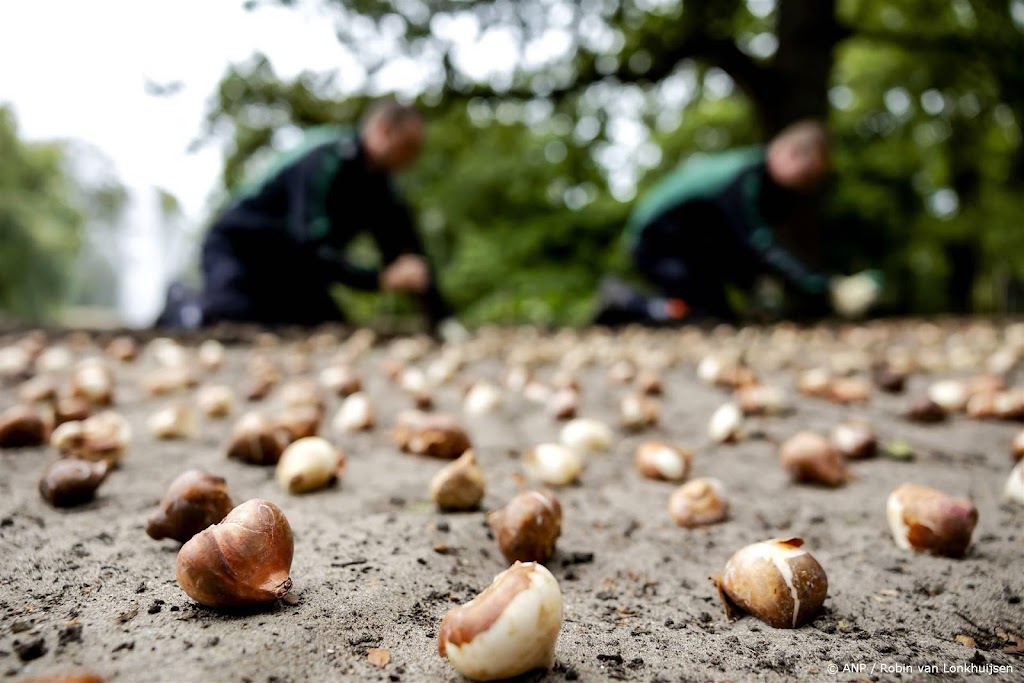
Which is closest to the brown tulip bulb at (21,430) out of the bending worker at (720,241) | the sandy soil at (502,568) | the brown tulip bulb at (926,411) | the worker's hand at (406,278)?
the sandy soil at (502,568)

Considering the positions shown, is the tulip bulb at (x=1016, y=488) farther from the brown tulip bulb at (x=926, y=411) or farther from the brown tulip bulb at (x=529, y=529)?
the brown tulip bulb at (x=529, y=529)

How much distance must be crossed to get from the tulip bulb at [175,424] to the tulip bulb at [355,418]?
300 mm

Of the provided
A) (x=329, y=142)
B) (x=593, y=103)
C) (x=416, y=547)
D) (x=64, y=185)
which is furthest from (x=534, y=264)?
(x=64, y=185)

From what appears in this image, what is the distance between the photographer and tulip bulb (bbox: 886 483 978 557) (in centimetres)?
87

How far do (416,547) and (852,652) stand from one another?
0.52 m

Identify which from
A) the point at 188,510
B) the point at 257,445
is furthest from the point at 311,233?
the point at 188,510

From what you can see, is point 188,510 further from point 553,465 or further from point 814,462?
point 814,462

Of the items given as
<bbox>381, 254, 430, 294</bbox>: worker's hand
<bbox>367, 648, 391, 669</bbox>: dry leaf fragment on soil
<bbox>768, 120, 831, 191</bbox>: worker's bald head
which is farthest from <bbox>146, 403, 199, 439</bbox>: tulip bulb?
<bbox>768, 120, 831, 191</bbox>: worker's bald head

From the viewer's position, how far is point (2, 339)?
284 centimetres

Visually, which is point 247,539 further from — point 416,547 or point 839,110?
point 839,110

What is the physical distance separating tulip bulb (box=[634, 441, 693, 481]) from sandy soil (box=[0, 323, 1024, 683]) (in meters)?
0.04

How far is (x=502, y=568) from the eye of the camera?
872mm

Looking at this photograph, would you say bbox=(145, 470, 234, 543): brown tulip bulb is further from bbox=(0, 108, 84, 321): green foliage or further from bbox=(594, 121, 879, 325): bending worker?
bbox=(0, 108, 84, 321): green foliage

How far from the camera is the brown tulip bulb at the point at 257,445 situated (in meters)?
1.20
